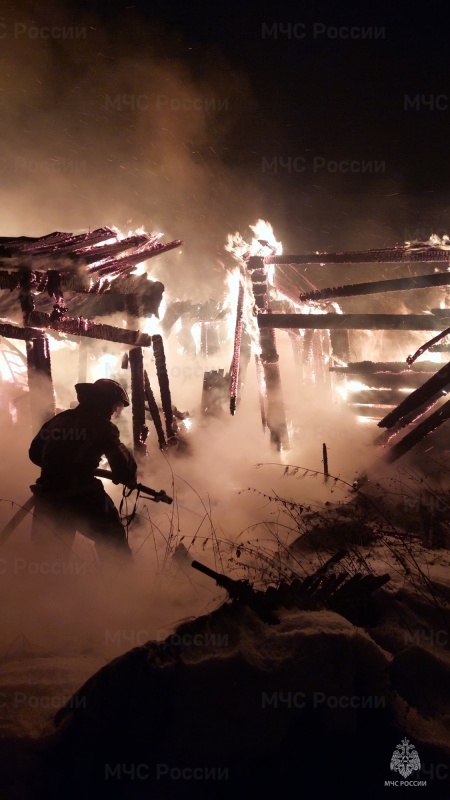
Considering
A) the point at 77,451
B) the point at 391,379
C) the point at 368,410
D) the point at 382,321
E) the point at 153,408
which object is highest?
the point at 391,379

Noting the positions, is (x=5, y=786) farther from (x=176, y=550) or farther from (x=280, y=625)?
(x=176, y=550)

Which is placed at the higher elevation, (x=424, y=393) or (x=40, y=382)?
(x=40, y=382)

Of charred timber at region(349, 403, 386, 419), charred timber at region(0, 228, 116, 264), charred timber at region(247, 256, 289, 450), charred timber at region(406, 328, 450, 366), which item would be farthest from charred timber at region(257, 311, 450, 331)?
charred timber at region(0, 228, 116, 264)

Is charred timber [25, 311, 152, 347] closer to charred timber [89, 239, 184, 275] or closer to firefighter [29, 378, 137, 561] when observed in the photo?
charred timber [89, 239, 184, 275]

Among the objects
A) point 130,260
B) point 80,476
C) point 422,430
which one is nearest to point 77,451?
point 80,476

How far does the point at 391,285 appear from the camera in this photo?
7.42m

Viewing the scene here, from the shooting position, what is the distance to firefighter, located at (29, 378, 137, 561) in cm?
434

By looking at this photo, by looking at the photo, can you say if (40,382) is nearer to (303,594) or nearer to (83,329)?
(83,329)

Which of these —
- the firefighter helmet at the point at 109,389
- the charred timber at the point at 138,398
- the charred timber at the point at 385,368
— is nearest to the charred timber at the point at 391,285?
the charred timber at the point at 385,368

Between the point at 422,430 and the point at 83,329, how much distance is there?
5880 mm

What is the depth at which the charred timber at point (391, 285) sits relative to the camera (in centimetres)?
710

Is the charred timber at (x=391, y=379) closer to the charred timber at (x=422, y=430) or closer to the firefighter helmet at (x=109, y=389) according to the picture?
the charred timber at (x=422, y=430)

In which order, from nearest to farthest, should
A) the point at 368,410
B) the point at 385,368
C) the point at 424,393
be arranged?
the point at 424,393, the point at 385,368, the point at 368,410

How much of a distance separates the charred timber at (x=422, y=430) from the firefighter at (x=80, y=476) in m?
4.71
